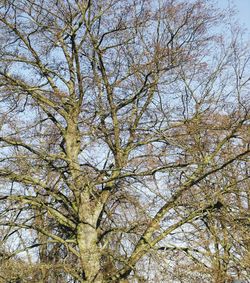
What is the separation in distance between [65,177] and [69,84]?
2.54m

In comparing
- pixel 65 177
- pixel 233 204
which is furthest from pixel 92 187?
pixel 233 204

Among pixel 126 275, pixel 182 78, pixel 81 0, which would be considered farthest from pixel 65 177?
pixel 81 0

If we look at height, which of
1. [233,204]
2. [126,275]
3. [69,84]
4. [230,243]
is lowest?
[126,275]

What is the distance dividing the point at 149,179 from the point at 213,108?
2.06 metres

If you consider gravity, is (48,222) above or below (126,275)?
above

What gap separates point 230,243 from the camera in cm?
930

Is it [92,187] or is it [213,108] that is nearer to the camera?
[92,187]

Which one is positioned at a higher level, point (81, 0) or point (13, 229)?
point (81, 0)

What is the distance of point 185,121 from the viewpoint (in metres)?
10.0

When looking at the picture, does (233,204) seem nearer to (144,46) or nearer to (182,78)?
(182,78)

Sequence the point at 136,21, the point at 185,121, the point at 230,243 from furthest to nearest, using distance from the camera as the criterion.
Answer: the point at 136,21 → the point at 185,121 → the point at 230,243

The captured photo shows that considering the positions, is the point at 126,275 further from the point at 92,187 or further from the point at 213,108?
the point at 213,108

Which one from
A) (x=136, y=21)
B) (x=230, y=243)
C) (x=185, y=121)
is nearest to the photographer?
(x=230, y=243)

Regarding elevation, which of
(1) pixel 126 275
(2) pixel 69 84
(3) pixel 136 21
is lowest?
(1) pixel 126 275
